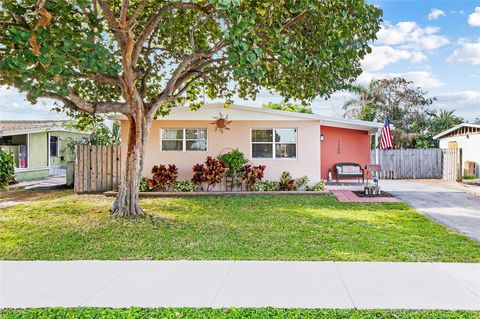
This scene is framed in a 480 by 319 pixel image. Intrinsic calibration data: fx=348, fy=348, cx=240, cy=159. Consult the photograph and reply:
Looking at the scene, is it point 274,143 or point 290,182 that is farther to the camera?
point 274,143

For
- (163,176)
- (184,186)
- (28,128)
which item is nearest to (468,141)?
(184,186)

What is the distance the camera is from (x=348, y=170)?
17469 millimetres

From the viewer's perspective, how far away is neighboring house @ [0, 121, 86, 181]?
1880 centimetres

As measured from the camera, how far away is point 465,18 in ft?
43.2

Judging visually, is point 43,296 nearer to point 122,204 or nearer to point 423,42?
point 122,204

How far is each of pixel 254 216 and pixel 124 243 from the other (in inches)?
137

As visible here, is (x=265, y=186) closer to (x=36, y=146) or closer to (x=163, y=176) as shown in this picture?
(x=163, y=176)

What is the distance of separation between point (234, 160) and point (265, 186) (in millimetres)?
1585

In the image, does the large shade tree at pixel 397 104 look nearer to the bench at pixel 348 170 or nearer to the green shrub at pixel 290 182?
the bench at pixel 348 170

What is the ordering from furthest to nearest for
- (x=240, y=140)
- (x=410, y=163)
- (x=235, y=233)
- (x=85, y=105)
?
(x=410, y=163) → (x=240, y=140) → (x=85, y=105) → (x=235, y=233)

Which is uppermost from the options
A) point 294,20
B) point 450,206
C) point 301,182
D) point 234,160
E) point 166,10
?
point 166,10

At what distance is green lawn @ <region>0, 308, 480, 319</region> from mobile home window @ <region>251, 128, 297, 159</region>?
34.7 feet

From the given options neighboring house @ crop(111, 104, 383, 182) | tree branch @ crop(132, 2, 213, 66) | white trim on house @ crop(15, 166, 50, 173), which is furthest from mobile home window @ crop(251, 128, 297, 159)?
white trim on house @ crop(15, 166, 50, 173)

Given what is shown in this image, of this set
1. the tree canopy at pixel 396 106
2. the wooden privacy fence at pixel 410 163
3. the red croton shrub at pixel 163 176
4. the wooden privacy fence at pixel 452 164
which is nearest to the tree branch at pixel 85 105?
the red croton shrub at pixel 163 176
